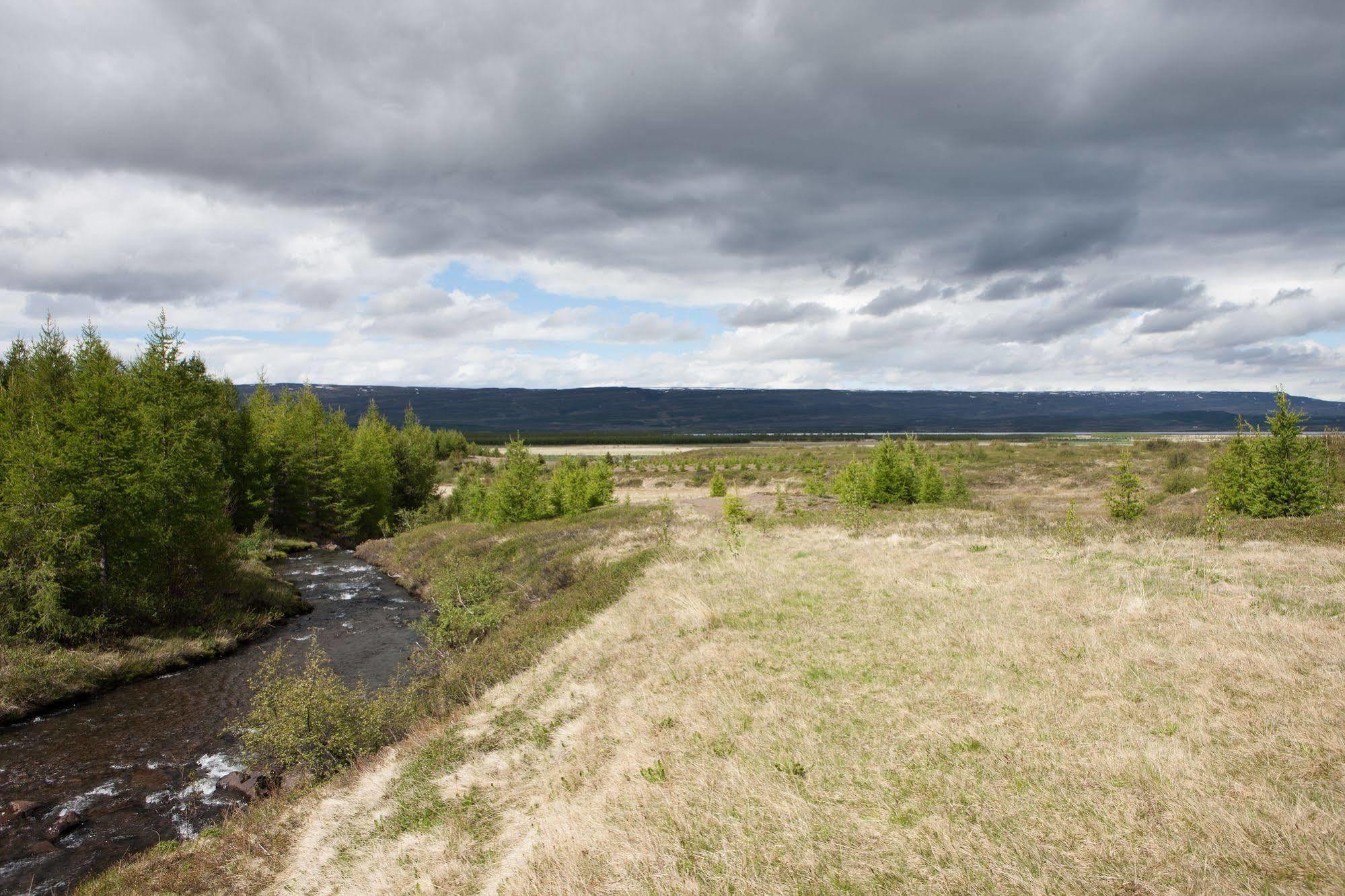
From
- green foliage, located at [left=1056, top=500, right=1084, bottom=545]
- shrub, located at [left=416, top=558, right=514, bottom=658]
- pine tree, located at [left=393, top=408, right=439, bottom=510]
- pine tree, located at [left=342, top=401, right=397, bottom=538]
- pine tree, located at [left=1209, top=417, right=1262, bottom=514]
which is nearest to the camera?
green foliage, located at [left=1056, top=500, right=1084, bottom=545]

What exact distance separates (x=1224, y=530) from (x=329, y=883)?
78.6ft

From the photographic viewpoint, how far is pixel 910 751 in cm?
812

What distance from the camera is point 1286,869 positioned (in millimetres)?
5152

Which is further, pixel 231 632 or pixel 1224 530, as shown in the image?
pixel 231 632

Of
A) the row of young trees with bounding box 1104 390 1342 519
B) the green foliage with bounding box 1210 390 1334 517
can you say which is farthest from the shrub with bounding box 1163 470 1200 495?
the green foliage with bounding box 1210 390 1334 517

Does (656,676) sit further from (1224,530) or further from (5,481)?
(5,481)

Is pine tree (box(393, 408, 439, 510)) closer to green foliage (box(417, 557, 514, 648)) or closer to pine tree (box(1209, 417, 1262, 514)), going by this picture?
green foliage (box(417, 557, 514, 648))

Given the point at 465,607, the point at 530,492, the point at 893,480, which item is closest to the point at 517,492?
the point at 530,492

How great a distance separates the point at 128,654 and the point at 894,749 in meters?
25.9

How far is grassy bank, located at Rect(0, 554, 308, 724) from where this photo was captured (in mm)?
18688

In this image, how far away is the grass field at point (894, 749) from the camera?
20.1 feet

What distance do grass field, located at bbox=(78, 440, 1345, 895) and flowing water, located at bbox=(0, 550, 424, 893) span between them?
2.02 metres

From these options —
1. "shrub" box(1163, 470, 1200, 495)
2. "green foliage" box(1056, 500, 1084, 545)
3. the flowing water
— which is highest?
"green foliage" box(1056, 500, 1084, 545)

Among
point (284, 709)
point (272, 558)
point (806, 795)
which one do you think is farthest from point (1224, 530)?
point (272, 558)
